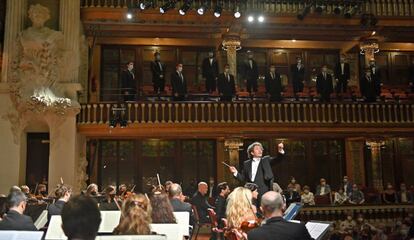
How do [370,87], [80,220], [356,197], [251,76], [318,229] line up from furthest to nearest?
1. [251,76]
2. [370,87]
3. [356,197]
4. [318,229]
5. [80,220]

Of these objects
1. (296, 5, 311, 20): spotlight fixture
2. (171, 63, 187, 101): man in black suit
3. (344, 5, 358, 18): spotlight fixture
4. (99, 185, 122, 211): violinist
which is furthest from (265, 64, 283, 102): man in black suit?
(99, 185, 122, 211): violinist

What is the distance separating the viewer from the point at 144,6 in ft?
46.0

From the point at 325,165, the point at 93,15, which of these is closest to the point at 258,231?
the point at 93,15

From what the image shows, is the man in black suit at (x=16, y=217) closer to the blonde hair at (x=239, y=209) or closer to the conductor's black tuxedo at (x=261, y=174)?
the blonde hair at (x=239, y=209)

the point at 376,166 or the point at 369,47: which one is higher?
the point at 369,47

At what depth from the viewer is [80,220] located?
7.94 feet

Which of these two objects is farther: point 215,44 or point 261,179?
point 215,44

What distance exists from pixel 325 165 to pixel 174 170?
17.3ft

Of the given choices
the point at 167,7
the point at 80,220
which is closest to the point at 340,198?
the point at 167,7

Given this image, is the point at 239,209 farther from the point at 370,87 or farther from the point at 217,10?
the point at 370,87

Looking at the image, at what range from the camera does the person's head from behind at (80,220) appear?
2414 mm

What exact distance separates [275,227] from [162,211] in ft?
6.43

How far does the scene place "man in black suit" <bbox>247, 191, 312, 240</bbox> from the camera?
12.2ft

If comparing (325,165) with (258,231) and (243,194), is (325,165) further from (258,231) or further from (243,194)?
(258,231)
